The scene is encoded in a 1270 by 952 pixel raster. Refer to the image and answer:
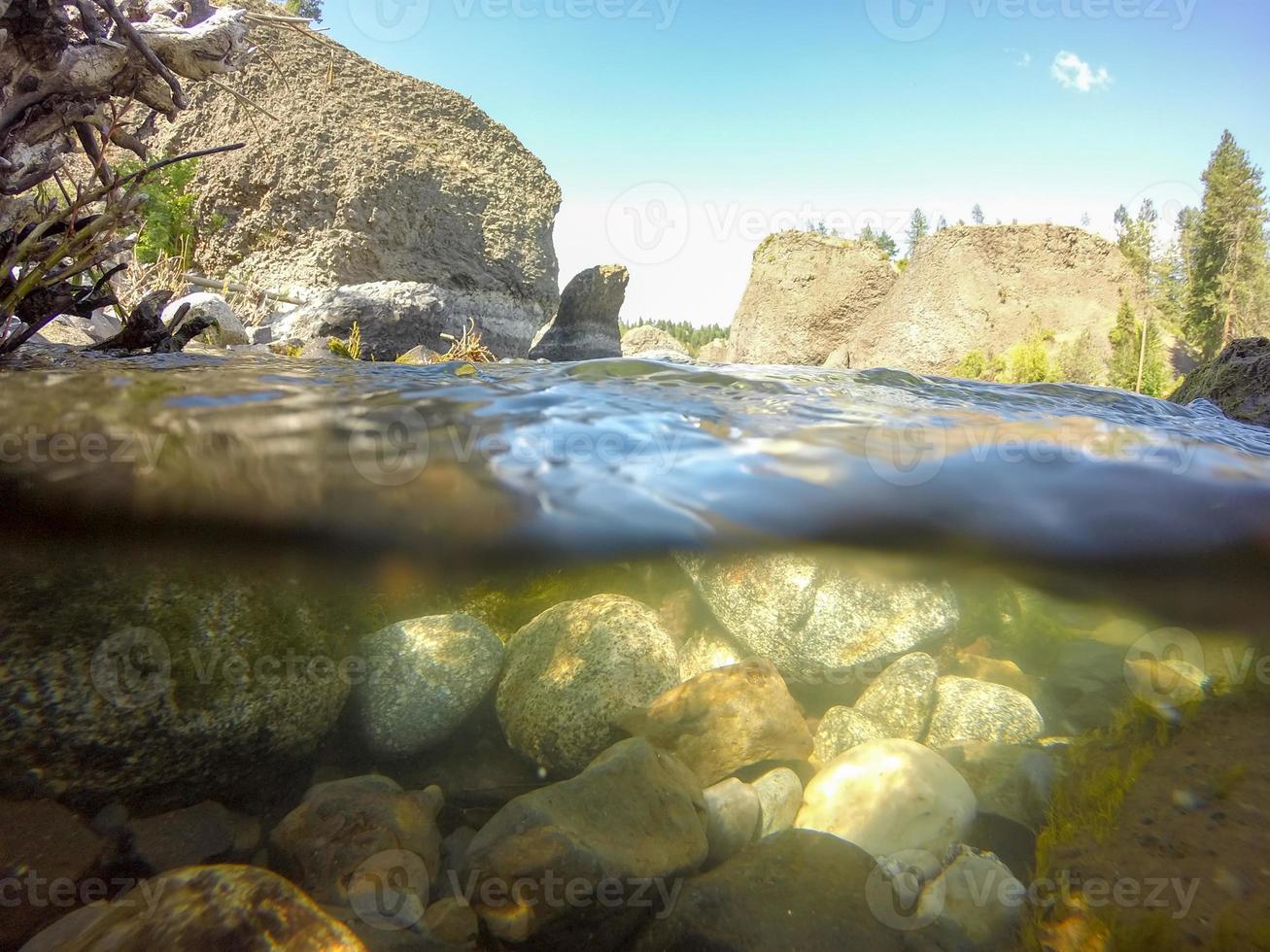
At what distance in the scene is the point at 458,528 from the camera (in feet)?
9.89

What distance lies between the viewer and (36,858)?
1898 mm

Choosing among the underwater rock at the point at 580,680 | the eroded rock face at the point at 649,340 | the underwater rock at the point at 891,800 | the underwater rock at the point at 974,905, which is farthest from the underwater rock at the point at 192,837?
the eroded rock face at the point at 649,340

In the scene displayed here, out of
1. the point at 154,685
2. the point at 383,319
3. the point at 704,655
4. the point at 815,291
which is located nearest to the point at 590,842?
the point at 704,655

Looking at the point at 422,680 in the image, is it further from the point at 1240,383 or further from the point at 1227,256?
the point at 1227,256

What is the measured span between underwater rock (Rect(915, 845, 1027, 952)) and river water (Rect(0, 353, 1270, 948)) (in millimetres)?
564

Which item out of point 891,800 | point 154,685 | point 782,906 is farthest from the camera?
point 154,685

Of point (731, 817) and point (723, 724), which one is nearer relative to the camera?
point (731, 817)

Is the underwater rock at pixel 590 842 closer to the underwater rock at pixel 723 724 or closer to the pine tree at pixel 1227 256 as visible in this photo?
the underwater rock at pixel 723 724

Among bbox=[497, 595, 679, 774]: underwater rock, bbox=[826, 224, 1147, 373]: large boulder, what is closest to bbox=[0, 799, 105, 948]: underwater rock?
bbox=[497, 595, 679, 774]: underwater rock

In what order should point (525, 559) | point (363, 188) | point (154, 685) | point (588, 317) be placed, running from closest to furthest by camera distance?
1. point (154, 685)
2. point (525, 559)
3. point (363, 188)
4. point (588, 317)

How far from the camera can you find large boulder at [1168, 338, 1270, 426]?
4.77 metres

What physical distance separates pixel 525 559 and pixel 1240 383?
628cm

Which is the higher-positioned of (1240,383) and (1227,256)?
(1227,256)

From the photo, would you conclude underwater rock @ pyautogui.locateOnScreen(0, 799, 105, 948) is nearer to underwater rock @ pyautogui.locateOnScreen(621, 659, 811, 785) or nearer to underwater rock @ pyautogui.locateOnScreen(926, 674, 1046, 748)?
underwater rock @ pyautogui.locateOnScreen(621, 659, 811, 785)
